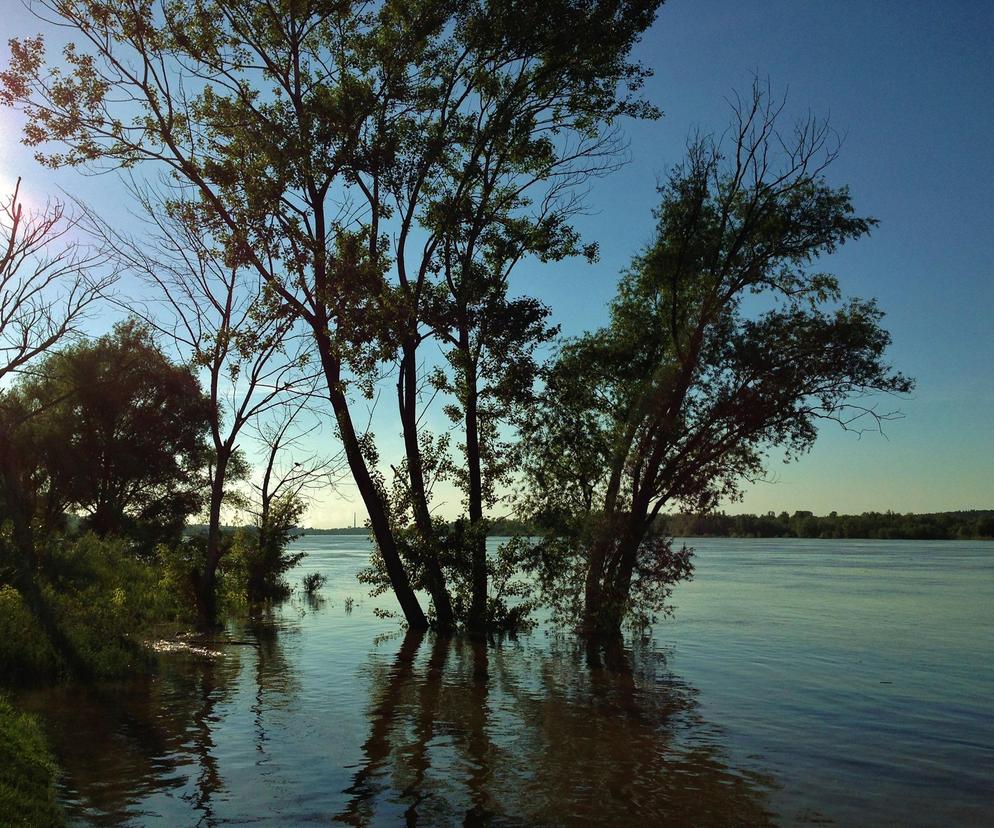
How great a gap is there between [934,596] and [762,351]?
25.3 m

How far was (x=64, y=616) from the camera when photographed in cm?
1812

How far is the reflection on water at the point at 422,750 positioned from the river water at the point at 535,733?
0.15 ft

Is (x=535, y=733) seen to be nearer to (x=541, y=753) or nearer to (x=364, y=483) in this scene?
(x=541, y=753)

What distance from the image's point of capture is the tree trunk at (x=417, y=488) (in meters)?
24.3

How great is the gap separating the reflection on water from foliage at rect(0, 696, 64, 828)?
0.42 m

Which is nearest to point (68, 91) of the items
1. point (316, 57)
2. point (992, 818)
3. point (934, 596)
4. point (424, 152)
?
point (316, 57)

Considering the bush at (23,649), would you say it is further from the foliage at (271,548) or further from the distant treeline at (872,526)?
the distant treeline at (872,526)

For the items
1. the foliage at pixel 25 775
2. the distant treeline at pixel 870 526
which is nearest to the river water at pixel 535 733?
the foliage at pixel 25 775

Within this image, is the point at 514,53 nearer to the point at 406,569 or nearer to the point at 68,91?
the point at 68,91

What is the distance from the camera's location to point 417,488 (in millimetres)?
24469

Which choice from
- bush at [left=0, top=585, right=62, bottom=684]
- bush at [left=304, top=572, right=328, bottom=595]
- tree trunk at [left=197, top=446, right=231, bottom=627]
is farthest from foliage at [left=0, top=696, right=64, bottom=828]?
bush at [left=304, top=572, right=328, bottom=595]

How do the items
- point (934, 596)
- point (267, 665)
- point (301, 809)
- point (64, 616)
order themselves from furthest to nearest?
point (934, 596) → point (267, 665) → point (64, 616) → point (301, 809)

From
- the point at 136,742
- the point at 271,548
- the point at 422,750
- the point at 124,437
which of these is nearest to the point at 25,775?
the point at 136,742

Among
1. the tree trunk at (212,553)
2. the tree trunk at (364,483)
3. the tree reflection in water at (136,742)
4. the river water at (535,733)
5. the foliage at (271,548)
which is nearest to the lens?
the tree reflection in water at (136,742)
